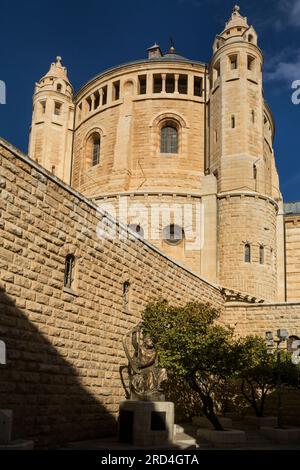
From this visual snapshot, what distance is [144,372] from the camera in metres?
13.1

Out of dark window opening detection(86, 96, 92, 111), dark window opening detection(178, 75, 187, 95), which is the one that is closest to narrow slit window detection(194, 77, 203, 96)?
dark window opening detection(178, 75, 187, 95)

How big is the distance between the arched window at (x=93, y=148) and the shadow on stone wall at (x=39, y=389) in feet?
79.1

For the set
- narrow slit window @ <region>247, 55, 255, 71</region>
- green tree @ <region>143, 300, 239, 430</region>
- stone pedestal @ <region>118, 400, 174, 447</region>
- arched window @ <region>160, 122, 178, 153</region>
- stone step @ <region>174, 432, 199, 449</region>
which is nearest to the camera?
stone pedestal @ <region>118, 400, 174, 447</region>

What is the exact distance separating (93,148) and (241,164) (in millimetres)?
10863

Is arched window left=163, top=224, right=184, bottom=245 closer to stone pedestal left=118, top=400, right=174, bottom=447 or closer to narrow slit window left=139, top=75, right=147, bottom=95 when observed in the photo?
narrow slit window left=139, top=75, right=147, bottom=95

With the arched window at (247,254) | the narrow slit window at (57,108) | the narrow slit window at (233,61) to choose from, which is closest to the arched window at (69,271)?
the arched window at (247,254)

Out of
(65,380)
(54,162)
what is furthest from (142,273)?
(54,162)

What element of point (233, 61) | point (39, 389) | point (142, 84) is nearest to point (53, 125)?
point (142, 84)

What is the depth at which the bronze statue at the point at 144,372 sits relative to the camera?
12.8 metres

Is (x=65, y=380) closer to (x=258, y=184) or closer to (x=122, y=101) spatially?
(x=258, y=184)

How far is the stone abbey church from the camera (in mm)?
10711

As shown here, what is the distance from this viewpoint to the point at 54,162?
36.4 m

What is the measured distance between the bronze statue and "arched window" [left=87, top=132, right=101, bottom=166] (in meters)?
22.7

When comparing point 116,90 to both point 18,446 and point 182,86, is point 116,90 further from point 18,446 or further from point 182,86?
point 18,446
